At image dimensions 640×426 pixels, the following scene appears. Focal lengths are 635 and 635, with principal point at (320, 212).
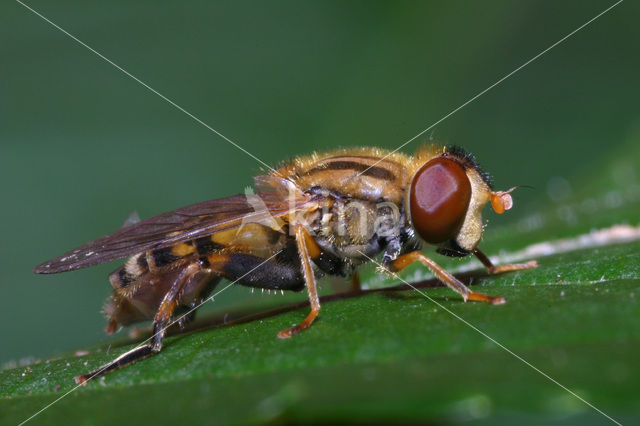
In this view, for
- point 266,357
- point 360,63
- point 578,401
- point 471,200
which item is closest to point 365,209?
point 471,200

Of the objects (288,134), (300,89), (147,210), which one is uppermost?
(300,89)

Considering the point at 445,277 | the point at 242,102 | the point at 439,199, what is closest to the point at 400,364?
the point at 445,277

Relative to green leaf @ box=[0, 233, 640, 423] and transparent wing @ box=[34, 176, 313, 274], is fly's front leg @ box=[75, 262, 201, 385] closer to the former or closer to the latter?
green leaf @ box=[0, 233, 640, 423]

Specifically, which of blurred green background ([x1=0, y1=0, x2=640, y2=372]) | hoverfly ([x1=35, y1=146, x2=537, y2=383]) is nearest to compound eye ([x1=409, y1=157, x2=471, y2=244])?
hoverfly ([x1=35, y1=146, x2=537, y2=383])

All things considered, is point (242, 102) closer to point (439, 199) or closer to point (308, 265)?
point (308, 265)

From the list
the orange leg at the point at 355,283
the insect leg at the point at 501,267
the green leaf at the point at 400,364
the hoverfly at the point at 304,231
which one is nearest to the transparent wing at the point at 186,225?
the hoverfly at the point at 304,231

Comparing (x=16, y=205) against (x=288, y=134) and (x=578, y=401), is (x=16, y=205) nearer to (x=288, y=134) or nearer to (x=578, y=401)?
(x=288, y=134)

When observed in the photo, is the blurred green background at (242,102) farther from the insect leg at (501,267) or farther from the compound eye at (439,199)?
the compound eye at (439,199)
